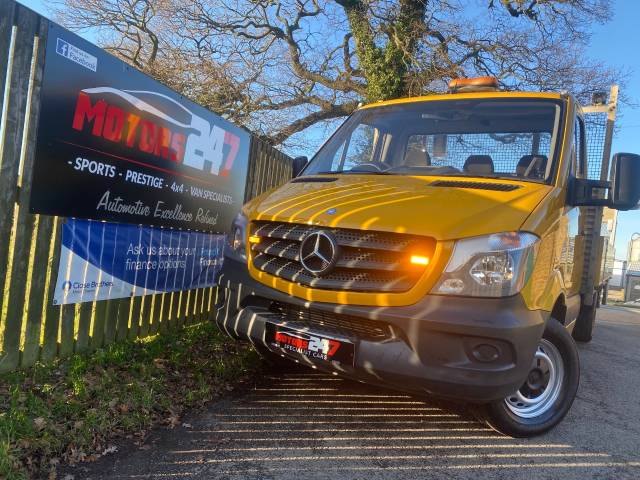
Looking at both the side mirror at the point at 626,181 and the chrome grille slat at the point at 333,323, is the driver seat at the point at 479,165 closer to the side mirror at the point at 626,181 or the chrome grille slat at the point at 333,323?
the side mirror at the point at 626,181

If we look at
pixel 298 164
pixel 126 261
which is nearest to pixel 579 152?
pixel 298 164

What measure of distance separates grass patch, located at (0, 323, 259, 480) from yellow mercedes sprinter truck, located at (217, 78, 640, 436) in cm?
71

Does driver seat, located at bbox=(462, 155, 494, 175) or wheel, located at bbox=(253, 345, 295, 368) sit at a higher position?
driver seat, located at bbox=(462, 155, 494, 175)

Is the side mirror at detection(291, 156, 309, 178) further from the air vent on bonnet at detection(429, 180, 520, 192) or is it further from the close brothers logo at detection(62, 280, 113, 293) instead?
the close brothers logo at detection(62, 280, 113, 293)

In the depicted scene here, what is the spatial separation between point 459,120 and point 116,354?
3.52 m

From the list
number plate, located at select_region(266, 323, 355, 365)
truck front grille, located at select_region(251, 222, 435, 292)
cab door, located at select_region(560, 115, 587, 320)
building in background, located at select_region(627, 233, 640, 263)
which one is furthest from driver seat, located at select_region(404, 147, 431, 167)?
building in background, located at select_region(627, 233, 640, 263)

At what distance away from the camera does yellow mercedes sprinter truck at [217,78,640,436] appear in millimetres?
2660

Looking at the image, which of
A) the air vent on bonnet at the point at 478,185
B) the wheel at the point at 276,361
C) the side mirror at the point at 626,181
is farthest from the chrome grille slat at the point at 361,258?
the side mirror at the point at 626,181

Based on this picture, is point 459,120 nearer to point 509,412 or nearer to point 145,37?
point 509,412

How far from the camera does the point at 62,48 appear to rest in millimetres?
3457

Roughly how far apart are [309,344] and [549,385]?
1.76 meters

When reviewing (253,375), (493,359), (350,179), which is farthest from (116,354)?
(493,359)

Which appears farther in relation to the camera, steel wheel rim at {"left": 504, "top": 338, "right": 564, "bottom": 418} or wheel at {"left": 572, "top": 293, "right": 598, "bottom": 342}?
wheel at {"left": 572, "top": 293, "right": 598, "bottom": 342}

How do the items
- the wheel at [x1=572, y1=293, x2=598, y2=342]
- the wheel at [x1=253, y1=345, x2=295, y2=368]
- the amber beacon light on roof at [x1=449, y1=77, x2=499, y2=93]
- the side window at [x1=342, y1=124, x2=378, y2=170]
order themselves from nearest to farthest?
the wheel at [x1=253, y1=345, x2=295, y2=368], the side window at [x1=342, y1=124, x2=378, y2=170], the amber beacon light on roof at [x1=449, y1=77, x2=499, y2=93], the wheel at [x1=572, y1=293, x2=598, y2=342]
